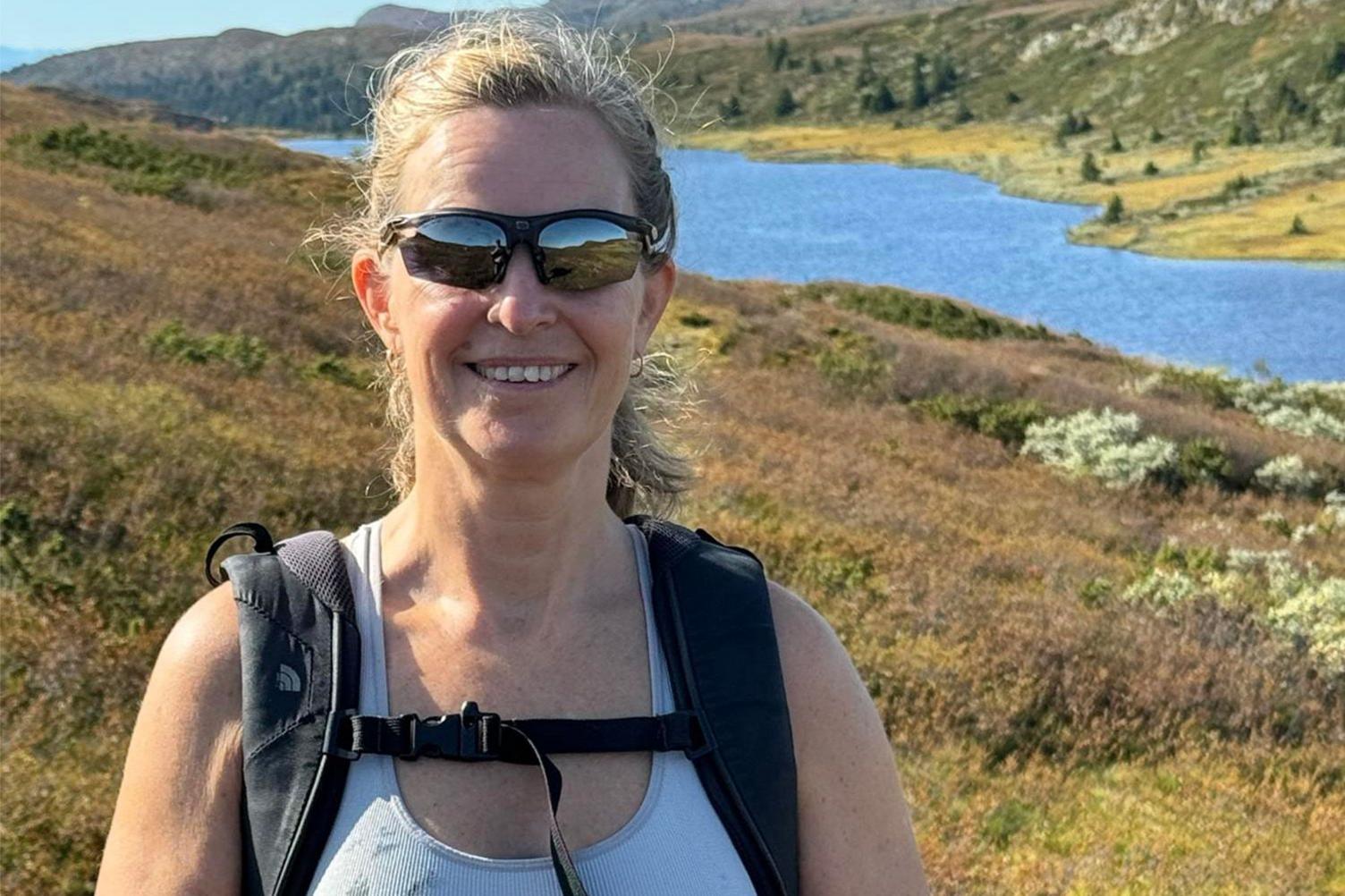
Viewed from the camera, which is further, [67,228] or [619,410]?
[67,228]

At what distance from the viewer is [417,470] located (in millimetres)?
2123

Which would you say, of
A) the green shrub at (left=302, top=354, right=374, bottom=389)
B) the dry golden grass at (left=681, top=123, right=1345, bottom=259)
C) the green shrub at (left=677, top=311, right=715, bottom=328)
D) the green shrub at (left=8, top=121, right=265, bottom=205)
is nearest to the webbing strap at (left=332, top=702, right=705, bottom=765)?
the green shrub at (left=302, top=354, right=374, bottom=389)

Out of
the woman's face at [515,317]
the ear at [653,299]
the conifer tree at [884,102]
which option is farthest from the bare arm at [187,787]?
the conifer tree at [884,102]

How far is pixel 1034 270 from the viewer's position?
54281 millimetres

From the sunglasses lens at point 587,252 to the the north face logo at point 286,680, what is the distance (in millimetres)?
654

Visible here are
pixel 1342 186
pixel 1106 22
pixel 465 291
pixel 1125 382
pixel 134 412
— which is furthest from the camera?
pixel 1106 22

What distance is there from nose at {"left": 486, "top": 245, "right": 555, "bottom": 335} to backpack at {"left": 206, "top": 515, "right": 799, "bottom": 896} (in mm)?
425

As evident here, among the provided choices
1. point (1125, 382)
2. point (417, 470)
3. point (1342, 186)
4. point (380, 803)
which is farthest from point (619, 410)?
point (1342, 186)

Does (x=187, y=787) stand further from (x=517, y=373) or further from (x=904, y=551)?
(x=904, y=551)

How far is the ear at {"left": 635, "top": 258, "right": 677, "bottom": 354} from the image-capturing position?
2.23m

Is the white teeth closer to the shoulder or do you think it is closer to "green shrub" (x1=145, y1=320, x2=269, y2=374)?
the shoulder

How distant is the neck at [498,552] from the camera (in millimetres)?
2027

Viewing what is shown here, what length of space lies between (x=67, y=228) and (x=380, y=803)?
54.4ft

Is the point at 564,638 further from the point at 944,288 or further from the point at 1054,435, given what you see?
the point at 944,288
